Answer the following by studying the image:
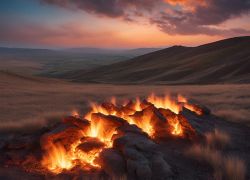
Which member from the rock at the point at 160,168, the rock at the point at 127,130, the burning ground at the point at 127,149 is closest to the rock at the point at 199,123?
the burning ground at the point at 127,149

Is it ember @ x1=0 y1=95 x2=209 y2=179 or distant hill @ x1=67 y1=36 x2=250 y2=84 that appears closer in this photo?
ember @ x1=0 y1=95 x2=209 y2=179

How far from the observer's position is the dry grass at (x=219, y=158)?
8.58 meters

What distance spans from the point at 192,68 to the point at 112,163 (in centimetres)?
8178

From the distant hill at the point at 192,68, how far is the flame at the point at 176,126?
43634 millimetres

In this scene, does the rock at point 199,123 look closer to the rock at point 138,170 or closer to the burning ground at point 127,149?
the burning ground at point 127,149

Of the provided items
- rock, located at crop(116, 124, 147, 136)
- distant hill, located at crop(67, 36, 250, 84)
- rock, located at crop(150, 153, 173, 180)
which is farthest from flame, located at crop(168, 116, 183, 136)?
distant hill, located at crop(67, 36, 250, 84)

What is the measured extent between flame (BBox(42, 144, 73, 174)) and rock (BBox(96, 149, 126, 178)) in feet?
3.56

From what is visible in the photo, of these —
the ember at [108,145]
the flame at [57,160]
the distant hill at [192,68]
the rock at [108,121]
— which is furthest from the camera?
the distant hill at [192,68]

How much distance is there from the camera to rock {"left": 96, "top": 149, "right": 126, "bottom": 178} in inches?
342

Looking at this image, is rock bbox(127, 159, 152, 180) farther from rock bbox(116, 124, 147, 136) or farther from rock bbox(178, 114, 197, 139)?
rock bbox(178, 114, 197, 139)

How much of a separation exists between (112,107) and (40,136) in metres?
3.31

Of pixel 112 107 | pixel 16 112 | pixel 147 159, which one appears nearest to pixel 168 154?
pixel 147 159

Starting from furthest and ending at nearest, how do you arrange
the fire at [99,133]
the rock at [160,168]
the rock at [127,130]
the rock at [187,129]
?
the rock at [187,129]
the rock at [127,130]
the fire at [99,133]
the rock at [160,168]

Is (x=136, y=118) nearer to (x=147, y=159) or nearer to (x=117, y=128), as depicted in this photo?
(x=117, y=128)
